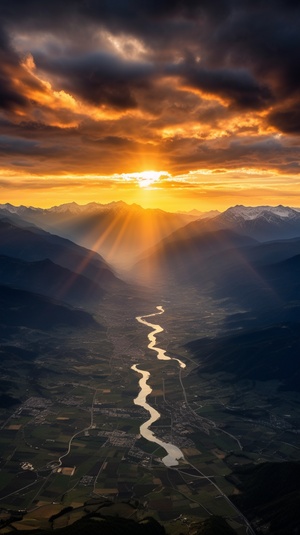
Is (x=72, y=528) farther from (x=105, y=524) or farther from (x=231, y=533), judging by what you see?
(x=231, y=533)

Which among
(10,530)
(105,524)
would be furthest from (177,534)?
(10,530)

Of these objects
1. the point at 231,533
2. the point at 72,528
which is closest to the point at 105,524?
the point at 72,528

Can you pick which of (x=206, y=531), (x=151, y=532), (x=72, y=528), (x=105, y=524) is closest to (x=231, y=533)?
(x=206, y=531)

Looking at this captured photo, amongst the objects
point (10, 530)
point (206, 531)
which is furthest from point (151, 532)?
point (10, 530)

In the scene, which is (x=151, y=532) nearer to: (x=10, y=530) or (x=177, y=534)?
(x=177, y=534)

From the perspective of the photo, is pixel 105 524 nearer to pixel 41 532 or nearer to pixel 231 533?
pixel 41 532

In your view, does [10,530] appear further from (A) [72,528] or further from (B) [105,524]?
(B) [105,524]
